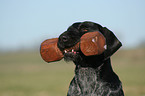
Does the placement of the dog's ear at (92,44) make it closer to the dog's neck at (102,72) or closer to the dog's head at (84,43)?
the dog's head at (84,43)

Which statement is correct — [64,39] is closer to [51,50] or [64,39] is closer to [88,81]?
[51,50]

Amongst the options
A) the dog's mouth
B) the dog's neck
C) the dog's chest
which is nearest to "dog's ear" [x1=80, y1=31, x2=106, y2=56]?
the dog's mouth

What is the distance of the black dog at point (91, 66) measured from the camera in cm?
513

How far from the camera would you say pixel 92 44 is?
15.9 feet

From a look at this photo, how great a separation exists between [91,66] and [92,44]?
0.67 m

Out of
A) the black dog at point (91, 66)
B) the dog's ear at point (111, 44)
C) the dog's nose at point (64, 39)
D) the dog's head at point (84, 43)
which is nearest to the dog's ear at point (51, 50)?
the dog's head at point (84, 43)

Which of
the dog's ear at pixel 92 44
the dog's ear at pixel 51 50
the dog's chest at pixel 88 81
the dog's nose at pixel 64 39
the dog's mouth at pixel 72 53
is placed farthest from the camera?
the dog's ear at pixel 51 50

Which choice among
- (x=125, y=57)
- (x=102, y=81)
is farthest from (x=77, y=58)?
(x=125, y=57)

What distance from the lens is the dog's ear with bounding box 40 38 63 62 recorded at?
5402 mm

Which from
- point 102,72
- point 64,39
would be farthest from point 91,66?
point 64,39

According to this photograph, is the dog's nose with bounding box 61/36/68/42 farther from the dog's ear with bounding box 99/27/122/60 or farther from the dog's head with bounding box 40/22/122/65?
the dog's ear with bounding box 99/27/122/60

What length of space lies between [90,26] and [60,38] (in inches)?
28.6

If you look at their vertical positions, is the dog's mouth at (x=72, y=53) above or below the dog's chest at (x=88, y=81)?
above

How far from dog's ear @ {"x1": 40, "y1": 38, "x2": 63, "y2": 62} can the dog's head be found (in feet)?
0.16
